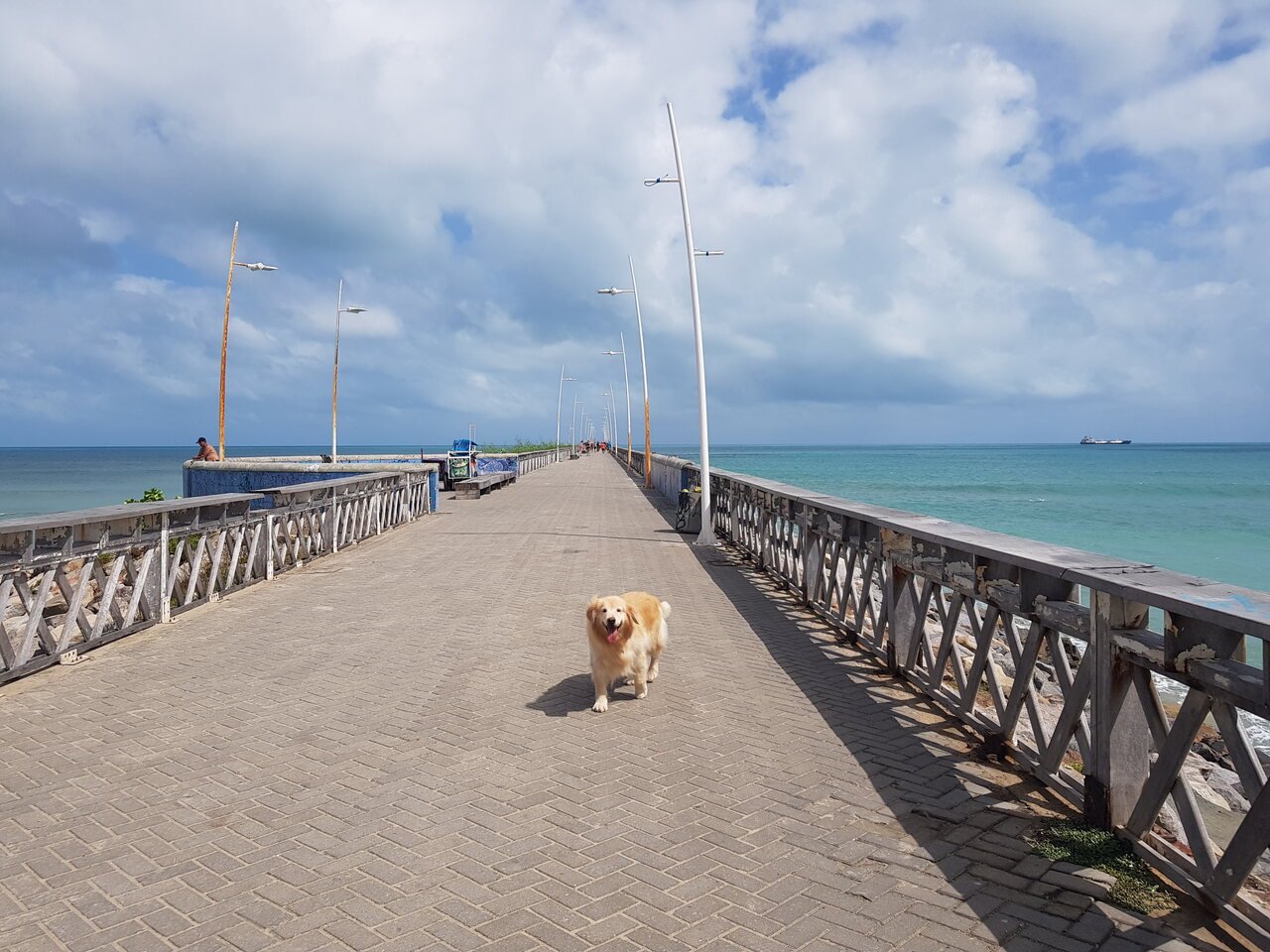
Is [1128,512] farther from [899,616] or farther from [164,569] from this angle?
[164,569]

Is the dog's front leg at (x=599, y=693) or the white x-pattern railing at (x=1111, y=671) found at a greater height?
the white x-pattern railing at (x=1111, y=671)

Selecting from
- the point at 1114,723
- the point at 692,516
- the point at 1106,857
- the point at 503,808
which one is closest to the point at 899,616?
the point at 1114,723

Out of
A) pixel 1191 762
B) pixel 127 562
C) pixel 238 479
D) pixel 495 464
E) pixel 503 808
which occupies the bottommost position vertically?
pixel 1191 762

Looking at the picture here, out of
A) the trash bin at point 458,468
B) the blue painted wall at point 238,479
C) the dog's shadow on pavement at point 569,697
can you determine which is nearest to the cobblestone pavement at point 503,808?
the dog's shadow on pavement at point 569,697

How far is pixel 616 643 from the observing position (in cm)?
581

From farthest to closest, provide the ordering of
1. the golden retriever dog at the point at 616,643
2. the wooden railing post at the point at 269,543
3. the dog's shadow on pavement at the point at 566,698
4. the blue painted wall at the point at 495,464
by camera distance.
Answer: the blue painted wall at the point at 495,464
the wooden railing post at the point at 269,543
the dog's shadow on pavement at the point at 566,698
the golden retriever dog at the point at 616,643

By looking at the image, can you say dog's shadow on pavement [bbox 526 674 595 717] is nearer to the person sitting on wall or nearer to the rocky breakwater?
the rocky breakwater

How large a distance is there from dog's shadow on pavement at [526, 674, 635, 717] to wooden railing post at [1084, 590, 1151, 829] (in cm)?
318

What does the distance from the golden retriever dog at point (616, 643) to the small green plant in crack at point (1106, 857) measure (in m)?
2.74

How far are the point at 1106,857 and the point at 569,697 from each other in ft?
11.7

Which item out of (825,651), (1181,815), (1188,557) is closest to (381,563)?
(825,651)

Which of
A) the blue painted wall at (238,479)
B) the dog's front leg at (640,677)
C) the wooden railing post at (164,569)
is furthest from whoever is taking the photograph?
the blue painted wall at (238,479)

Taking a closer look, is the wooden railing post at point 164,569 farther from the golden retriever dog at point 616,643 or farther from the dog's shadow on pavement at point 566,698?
the golden retriever dog at point 616,643

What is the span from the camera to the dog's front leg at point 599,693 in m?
5.85
